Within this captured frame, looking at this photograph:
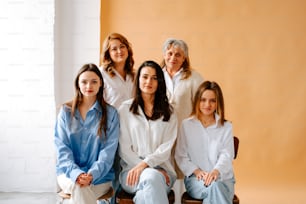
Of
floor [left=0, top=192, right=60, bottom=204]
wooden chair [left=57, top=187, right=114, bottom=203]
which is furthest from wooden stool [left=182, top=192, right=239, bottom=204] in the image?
floor [left=0, top=192, right=60, bottom=204]

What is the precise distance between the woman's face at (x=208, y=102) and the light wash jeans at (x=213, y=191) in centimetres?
40

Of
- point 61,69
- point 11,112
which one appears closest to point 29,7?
point 61,69

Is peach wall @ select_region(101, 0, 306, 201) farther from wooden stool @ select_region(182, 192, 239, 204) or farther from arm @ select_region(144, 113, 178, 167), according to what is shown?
wooden stool @ select_region(182, 192, 239, 204)

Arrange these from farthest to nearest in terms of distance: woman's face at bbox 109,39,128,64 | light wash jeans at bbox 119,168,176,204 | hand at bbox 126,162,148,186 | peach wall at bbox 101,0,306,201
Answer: peach wall at bbox 101,0,306,201, woman's face at bbox 109,39,128,64, hand at bbox 126,162,148,186, light wash jeans at bbox 119,168,176,204

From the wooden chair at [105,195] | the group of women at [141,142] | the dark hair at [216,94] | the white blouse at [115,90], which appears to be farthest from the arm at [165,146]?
the white blouse at [115,90]

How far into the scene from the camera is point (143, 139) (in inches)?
105

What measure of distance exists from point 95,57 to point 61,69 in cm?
28

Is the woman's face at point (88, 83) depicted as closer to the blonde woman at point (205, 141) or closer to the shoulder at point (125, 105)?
the shoulder at point (125, 105)

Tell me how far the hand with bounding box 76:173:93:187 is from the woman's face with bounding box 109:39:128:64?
79 cm

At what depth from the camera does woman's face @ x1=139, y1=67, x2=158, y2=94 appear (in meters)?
2.71

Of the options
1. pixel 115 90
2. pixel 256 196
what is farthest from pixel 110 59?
pixel 256 196

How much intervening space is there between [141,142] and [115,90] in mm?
420

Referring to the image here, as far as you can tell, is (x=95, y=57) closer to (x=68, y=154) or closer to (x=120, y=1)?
(x=120, y=1)

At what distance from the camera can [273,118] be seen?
3.87 m
